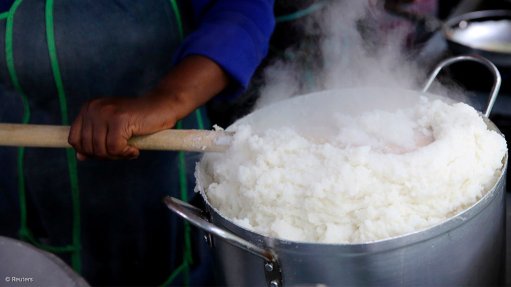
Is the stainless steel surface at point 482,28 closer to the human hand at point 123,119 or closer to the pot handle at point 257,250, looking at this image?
the human hand at point 123,119

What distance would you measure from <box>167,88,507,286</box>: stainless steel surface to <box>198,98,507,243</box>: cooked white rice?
0.17 feet

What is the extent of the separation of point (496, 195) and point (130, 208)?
1.42 metres

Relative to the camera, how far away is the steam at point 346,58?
6.74 feet

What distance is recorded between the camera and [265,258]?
1.25 m

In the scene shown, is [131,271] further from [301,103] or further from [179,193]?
[301,103]

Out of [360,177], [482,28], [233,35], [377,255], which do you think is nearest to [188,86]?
[233,35]

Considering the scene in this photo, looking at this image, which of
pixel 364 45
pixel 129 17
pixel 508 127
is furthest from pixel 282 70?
pixel 508 127

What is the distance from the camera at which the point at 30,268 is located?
1324 mm

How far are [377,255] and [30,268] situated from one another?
78 cm

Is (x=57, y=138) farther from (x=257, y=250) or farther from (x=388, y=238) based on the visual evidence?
(x=388, y=238)

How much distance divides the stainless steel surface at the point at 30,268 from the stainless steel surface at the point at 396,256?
1.18ft

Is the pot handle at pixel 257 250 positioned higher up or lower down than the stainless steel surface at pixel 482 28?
lower down

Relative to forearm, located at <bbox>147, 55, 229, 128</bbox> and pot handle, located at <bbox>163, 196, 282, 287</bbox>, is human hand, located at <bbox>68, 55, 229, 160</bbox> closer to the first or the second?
forearm, located at <bbox>147, 55, 229, 128</bbox>

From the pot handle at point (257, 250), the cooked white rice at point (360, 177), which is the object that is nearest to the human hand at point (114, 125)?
the cooked white rice at point (360, 177)
